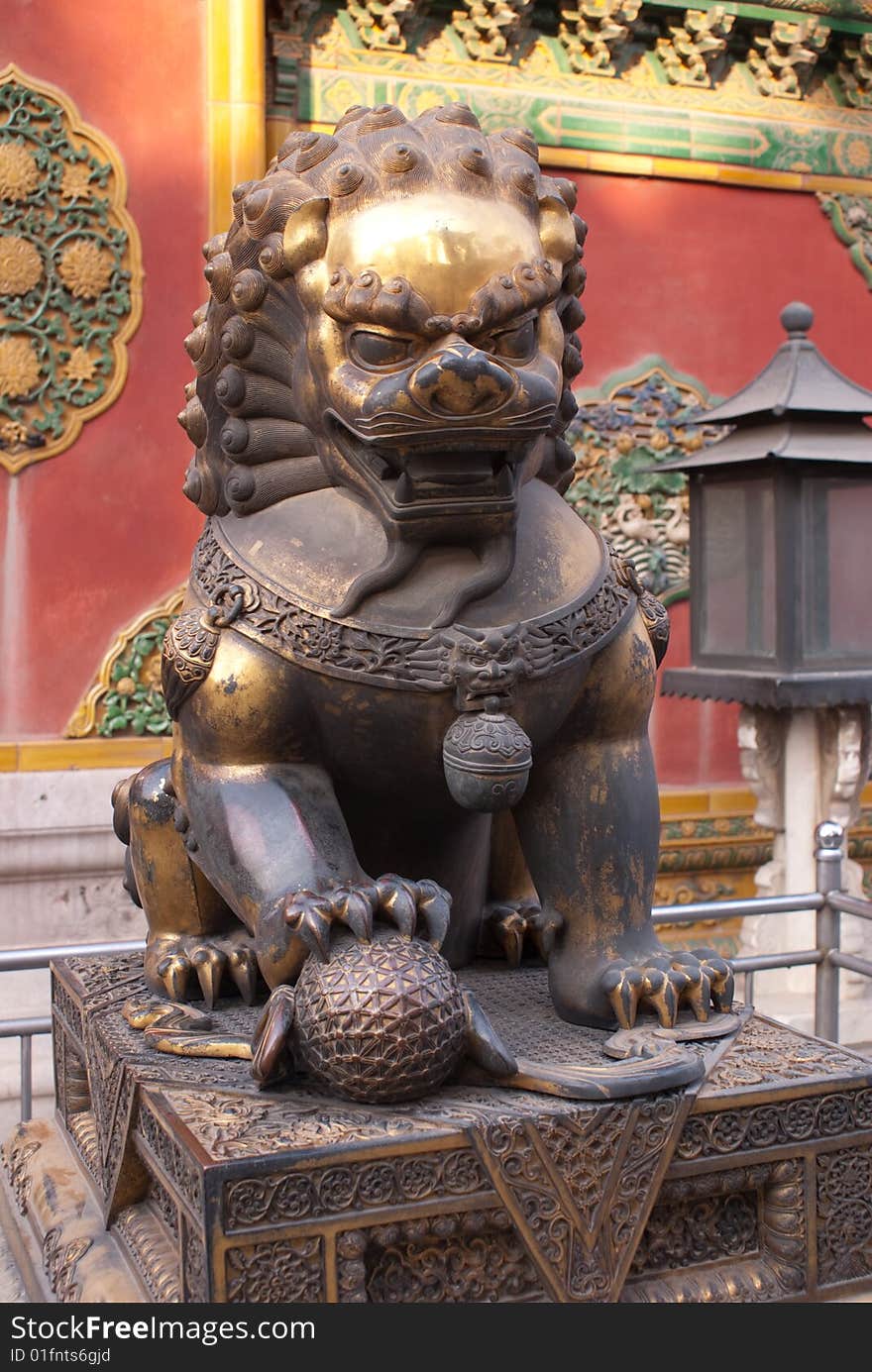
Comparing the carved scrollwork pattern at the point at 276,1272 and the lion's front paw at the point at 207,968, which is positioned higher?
the lion's front paw at the point at 207,968

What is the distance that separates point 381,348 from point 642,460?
3729mm

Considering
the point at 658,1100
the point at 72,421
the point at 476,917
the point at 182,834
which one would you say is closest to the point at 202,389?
the point at 182,834

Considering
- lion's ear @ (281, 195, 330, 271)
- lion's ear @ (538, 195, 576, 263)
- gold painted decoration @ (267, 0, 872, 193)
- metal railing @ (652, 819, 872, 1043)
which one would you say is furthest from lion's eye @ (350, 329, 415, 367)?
gold painted decoration @ (267, 0, 872, 193)

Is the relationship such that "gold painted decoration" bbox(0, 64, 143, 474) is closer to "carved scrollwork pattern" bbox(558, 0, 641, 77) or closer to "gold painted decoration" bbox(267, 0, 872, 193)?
"gold painted decoration" bbox(267, 0, 872, 193)

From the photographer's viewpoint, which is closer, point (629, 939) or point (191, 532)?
point (629, 939)

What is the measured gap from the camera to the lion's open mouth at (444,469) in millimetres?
1331

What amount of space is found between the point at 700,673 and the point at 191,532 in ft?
5.57

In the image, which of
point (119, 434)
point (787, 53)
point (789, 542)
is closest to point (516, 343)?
point (789, 542)

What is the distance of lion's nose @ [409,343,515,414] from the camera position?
127 centimetres

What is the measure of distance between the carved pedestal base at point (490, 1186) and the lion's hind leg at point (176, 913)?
65mm

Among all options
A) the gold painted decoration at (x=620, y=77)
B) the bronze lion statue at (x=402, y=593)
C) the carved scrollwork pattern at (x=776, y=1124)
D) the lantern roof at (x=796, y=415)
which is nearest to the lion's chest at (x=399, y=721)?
the bronze lion statue at (x=402, y=593)

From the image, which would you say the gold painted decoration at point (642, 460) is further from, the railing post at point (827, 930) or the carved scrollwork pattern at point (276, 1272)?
the carved scrollwork pattern at point (276, 1272)
